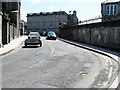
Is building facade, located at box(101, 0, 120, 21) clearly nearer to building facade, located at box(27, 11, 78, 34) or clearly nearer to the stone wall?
the stone wall

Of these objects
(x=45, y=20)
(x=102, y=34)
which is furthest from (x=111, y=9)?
(x=45, y=20)

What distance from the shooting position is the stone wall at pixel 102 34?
26125mm

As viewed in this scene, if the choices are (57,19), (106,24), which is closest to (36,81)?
(106,24)

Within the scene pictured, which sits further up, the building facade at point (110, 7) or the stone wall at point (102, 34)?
the building facade at point (110, 7)

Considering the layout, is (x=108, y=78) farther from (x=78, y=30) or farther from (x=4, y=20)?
(x=78, y=30)

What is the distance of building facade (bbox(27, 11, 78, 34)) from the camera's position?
343 feet

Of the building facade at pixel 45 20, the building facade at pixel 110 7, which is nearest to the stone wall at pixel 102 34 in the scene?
the building facade at pixel 110 7

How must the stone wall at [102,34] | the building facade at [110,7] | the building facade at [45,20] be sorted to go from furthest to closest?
1. the building facade at [45,20]
2. the building facade at [110,7]
3. the stone wall at [102,34]

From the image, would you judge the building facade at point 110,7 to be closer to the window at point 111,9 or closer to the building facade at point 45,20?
the window at point 111,9

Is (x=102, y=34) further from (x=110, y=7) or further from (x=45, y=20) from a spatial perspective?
(x=45, y=20)

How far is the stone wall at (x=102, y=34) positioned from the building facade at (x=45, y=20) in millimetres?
57255

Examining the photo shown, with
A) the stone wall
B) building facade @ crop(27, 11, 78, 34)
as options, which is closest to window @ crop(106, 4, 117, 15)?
the stone wall

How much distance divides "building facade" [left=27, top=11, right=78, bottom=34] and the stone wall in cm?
5725

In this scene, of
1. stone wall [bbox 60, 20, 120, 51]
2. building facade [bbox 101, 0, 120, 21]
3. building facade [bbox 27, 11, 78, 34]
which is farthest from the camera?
building facade [bbox 27, 11, 78, 34]
